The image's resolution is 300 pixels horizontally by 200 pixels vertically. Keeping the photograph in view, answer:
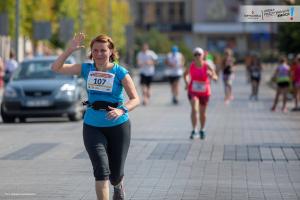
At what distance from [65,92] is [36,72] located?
A: 1408 mm

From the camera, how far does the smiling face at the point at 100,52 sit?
8.84 m

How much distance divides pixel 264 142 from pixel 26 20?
47.7m

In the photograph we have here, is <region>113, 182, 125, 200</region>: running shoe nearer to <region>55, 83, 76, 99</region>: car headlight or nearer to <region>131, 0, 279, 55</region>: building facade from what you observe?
<region>55, 83, 76, 99</region>: car headlight

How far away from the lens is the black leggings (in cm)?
866

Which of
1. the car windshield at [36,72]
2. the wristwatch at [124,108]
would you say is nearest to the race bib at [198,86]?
the car windshield at [36,72]

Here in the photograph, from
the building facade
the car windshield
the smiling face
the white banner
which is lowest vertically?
the building facade

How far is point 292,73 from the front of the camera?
100 ft

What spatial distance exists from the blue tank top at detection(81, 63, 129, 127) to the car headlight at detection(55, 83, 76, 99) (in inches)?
543

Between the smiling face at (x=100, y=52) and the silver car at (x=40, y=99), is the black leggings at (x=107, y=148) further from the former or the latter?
the silver car at (x=40, y=99)

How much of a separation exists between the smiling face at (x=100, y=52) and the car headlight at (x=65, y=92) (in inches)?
549

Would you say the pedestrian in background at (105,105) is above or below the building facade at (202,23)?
above

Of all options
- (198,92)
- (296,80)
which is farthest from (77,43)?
(296,80)

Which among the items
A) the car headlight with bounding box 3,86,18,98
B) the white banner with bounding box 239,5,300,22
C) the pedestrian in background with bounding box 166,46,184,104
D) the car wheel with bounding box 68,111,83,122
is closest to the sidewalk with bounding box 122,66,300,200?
the car wheel with bounding box 68,111,83,122

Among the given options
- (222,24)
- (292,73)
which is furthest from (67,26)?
(222,24)
